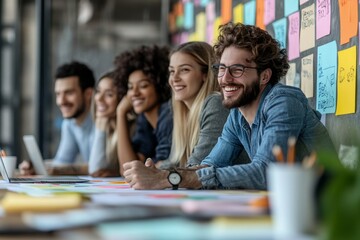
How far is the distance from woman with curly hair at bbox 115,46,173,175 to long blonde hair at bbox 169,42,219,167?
1.13 feet

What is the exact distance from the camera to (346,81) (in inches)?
114

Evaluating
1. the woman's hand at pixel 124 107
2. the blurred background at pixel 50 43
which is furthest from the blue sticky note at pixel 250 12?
the blurred background at pixel 50 43

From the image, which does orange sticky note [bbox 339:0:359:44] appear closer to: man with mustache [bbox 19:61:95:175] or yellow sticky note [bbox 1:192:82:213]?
yellow sticky note [bbox 1:192:82:213]

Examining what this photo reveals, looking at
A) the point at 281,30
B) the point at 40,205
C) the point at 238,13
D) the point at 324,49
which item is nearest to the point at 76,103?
the point at 238,13

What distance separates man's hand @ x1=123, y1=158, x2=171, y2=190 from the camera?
8.24 feet

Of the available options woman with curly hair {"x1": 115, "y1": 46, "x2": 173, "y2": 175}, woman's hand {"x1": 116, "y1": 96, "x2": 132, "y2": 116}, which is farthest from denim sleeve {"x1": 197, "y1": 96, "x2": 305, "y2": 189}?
woman's hand {"x1": 116, "y1": 96, "x2": 132, "y2": 116}

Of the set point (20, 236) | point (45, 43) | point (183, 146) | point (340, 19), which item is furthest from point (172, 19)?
point (20, 236)

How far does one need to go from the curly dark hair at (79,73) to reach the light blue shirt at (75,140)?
0.19 m

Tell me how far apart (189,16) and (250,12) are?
141cm

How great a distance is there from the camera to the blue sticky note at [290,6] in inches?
138

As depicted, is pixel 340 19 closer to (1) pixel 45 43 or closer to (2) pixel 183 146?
(2) pixel 183 146

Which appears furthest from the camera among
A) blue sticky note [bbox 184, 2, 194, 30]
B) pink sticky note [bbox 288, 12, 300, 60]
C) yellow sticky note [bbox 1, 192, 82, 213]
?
blue sticky note [bbox 184, 2, 194, 30]

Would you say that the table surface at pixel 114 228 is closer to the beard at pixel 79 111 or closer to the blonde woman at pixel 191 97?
the blonde woman at pixel 191 97

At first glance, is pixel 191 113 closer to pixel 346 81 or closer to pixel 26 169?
pixel 346 81
